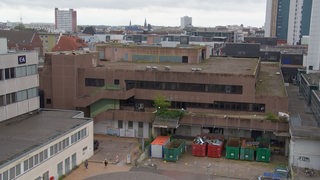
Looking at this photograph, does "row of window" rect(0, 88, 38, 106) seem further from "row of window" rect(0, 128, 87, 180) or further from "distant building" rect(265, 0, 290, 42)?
"distant building" rect(265, 0, 290, 42)

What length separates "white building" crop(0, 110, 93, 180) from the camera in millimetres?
30844

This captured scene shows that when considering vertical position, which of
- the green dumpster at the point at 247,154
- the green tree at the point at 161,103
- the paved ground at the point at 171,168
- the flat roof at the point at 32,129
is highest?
the green tree at the point at 161,103

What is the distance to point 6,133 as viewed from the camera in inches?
1420

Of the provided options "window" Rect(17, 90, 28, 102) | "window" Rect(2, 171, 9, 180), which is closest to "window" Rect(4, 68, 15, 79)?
"window" Rect(17, 90, 28, 102)

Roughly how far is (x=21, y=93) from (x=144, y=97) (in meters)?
15.5

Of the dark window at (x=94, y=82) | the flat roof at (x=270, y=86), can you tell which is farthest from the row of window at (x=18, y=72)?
the flat roof at (x=270, y=86)

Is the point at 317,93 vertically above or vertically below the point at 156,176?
above

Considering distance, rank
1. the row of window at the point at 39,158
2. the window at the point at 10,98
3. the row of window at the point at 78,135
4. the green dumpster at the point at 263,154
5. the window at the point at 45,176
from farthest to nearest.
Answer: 1. the green dumpster at the point at 263,154
2. the window at the point at 10,98
3. the row of window at the point at 78,135
4. the window at the point at 45,176
5. the row of window at the point at 39,158

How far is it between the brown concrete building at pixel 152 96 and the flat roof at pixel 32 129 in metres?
6.33

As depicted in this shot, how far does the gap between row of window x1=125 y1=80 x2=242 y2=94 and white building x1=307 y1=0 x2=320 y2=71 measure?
47115 mm

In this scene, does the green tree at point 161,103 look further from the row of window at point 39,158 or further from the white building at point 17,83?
the white building at point 17,83

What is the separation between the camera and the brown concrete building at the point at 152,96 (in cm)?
4800

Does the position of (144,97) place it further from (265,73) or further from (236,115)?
(265,73)

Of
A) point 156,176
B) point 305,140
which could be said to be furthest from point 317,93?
point 156,176
